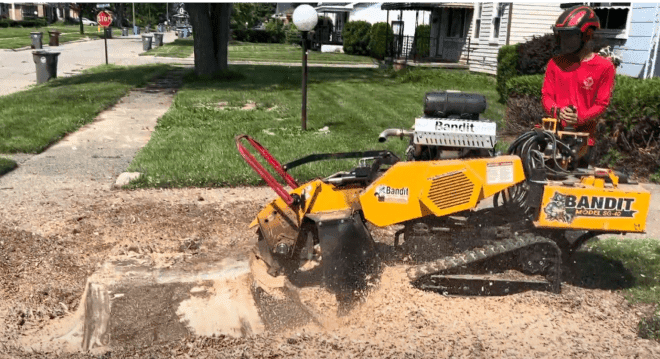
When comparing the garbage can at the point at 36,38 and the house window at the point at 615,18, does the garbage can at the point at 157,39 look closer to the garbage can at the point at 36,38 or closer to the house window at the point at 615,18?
the garbage can at the point at 36,38

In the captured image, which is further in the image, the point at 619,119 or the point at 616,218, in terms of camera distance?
the point at 619,119

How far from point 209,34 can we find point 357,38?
21799 mm

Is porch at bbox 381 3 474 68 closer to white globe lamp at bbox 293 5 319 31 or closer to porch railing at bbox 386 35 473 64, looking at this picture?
porch railing at bbox 386 35 473 64

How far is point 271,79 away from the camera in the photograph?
23.1 m

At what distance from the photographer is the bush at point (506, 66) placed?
1775cm

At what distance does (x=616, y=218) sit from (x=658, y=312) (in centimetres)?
82

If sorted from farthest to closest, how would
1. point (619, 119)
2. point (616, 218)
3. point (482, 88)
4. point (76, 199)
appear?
point (482, 88) < point (619, 119) < point (76, 199) < point (616, 218)

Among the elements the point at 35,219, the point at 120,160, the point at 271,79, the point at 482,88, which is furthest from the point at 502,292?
the point at 271,79

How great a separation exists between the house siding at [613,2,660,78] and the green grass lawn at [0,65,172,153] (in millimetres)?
13074

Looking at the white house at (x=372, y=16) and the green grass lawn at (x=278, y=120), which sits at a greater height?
the white house at (x=372, y=16)

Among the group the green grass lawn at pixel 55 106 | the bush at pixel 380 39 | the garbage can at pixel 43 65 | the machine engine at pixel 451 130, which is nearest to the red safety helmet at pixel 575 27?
the machine engine at pixel 451 130

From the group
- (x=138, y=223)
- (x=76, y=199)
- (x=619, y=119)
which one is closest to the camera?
(x=138, y=223)

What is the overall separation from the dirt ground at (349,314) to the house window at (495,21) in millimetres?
20659

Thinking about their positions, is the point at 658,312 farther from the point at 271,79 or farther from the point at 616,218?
the point at 271,79
